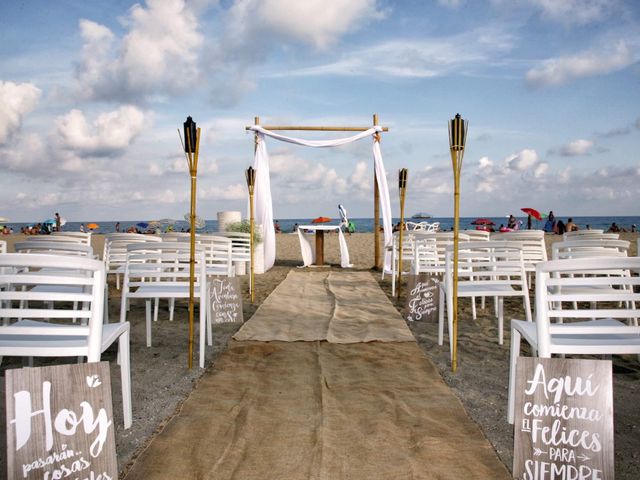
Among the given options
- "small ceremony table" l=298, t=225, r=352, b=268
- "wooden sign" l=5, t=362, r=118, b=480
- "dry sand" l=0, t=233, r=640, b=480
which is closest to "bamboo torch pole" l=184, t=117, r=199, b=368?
"dry sand" l=0, t=233, r=640, b=480

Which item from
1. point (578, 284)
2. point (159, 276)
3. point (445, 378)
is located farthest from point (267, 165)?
point (578, 284)

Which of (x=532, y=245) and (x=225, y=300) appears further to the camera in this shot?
(x=532, y=245)

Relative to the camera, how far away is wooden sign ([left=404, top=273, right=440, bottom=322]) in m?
4.80

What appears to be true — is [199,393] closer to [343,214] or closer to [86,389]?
[86,389]

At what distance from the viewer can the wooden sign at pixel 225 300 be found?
4531 mm

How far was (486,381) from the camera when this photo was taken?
127 inches

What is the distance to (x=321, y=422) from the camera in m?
2.55

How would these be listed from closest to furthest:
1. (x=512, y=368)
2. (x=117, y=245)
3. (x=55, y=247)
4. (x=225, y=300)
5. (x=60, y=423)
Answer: (x=60, y=423) < (x=512, y=368) < (x=55, y=247) < (x=225, y=300) < (x=117, y=245)

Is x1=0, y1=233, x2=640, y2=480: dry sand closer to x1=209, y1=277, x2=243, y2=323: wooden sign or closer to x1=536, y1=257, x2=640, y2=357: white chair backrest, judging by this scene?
x1=209, y1=277, x2=243, y2=323: wooden sign

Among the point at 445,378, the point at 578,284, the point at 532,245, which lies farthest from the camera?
the point at 532,245

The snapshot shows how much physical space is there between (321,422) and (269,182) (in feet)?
25.4

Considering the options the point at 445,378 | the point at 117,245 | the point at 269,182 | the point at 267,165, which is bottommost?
the point at 445,378

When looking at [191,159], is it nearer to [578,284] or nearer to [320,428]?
[320,428]

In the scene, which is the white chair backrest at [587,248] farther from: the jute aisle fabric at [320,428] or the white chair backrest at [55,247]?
the white chair backrest at [55,247]
